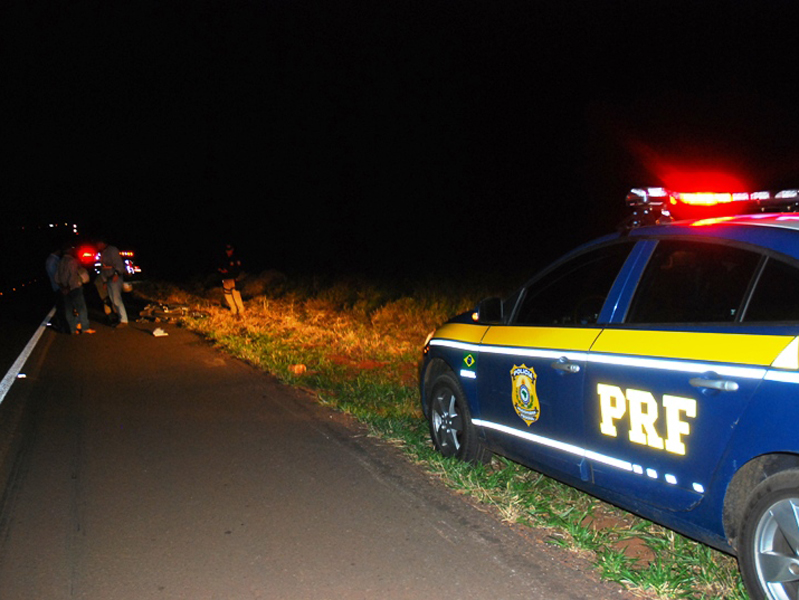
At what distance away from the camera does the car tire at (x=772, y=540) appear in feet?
10.7

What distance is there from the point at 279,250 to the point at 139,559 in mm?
37043

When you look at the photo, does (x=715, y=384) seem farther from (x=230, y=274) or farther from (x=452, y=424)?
(x=230, y=274)

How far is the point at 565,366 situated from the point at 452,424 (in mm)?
1832

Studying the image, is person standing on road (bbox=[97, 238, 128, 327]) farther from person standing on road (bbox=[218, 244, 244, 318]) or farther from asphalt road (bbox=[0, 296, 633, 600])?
asphalt road (bbox=[0, 296, 633, 600])

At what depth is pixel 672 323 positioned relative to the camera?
3967 millimetres

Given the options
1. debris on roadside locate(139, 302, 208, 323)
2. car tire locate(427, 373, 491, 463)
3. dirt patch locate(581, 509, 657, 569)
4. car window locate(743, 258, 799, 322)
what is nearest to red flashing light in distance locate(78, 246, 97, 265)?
debris on roadside locate(139, 302, 208, 323)

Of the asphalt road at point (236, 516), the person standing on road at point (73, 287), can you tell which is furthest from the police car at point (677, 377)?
the person standing on road at point (73, 287)

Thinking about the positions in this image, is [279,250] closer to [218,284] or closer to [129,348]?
[218,284]

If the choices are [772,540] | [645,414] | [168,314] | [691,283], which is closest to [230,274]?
[168,314]

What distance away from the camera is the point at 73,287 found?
49.6 feet

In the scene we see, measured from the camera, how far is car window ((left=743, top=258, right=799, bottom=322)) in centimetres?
343

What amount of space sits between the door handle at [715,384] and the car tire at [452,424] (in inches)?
94.0

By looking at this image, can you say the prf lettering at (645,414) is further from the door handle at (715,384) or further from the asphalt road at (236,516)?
the asphalt road at (236,516)

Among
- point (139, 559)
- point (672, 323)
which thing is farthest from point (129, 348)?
point (672, 323)
